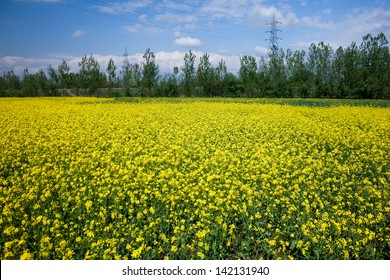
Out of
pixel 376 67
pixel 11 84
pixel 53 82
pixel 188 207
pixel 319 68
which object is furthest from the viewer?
pixel 319 68

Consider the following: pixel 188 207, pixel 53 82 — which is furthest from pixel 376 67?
pixel 53 82

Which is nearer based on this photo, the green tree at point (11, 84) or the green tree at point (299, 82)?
the green tree at point (11, 84)

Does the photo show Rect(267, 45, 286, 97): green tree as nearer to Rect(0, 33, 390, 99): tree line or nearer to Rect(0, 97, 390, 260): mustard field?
Rect(0, 33, 390, 99): tree line

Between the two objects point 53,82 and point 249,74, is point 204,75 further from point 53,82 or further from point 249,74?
point 53,82

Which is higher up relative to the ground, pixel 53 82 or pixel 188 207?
pixel 53 82

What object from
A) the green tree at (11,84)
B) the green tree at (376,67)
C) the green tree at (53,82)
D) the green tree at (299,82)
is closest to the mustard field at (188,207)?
the green tree at (376,67)

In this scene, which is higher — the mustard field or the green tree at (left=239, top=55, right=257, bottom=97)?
the green tree at (left=239, top=55, right=257, bottom=97)

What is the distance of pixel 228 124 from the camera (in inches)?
460

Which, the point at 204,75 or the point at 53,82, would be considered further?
the point at 204,75

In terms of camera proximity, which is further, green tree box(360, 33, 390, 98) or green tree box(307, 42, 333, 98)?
green tree box(307, 42, 333, 98)

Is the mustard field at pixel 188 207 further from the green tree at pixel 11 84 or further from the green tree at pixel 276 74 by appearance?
the green tree at pixel 276 74

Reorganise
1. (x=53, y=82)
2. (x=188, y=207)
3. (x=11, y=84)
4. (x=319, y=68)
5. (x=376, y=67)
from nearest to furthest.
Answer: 1. (x=188, y=207)
2. (x=376, y=67)
3. (x=11, y=84)
4. (x=53, y=82)
5. (x=319, y=68)

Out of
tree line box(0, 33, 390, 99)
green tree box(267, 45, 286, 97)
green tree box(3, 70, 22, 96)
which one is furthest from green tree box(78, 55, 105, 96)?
green tree box(267, 45, 286, 97)
